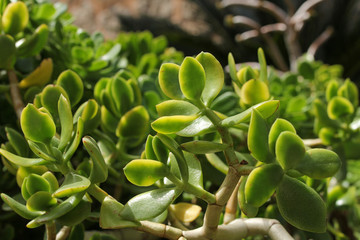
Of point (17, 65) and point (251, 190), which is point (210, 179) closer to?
point (251, 190)

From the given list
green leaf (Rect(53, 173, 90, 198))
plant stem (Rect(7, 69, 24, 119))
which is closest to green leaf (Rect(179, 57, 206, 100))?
green leaf (Rect(53, 173, 90, 198))

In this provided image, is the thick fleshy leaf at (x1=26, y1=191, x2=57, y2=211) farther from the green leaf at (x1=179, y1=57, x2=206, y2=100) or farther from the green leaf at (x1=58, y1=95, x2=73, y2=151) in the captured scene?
the green leaf at (x1=179, y1=57, x2=206, y2=100)

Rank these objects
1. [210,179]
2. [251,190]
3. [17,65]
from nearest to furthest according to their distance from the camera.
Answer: [251,190] → [210,179] → [17,65]

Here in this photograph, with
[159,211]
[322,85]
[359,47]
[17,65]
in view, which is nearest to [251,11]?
[359,47]

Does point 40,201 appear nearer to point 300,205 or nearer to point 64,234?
point 64,234

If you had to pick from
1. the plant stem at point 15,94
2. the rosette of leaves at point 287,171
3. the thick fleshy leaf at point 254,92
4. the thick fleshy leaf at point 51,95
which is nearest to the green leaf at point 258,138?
the rosette of leaves at point 287,171

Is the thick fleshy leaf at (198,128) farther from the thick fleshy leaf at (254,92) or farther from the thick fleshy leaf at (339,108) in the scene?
the thick fleshy leaf at (339,108)

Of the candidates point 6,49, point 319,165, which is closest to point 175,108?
point 319,165
